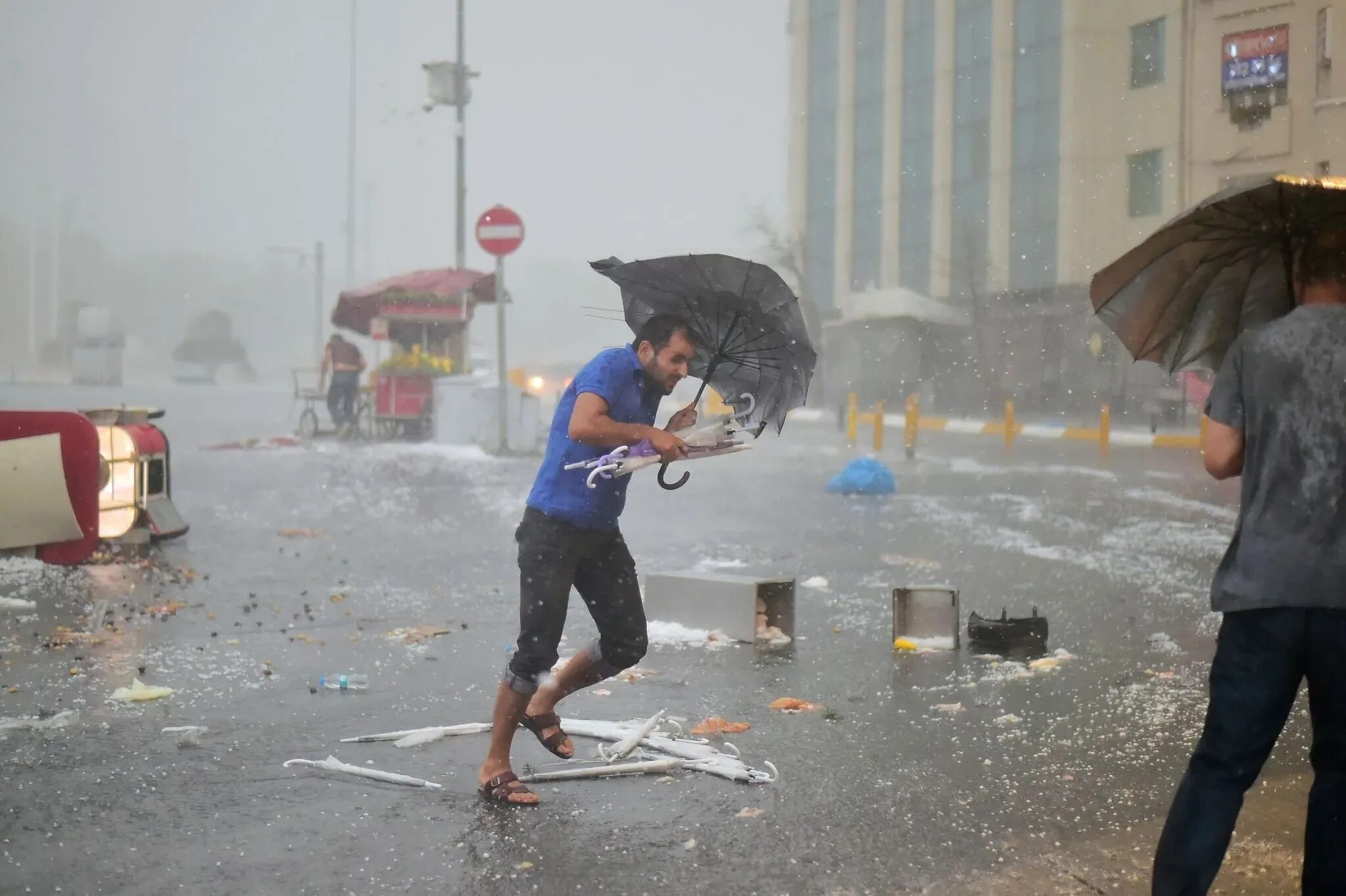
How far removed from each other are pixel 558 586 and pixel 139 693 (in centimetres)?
243

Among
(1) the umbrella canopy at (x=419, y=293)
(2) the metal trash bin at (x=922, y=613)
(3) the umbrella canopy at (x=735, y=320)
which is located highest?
(1) the umbrella canopy at (x=419, y=293)

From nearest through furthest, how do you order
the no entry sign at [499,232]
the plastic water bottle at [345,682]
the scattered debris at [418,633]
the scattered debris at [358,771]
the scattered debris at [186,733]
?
the scattered debris at [358,771] → the scattered debris at [186,733] → the plastic water bottle at [345,682] → the scattered debris at [418,633] → the no entry sign at [499,232]

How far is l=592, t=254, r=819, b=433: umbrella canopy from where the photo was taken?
4688mm

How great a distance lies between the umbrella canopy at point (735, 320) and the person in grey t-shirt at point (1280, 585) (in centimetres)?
174

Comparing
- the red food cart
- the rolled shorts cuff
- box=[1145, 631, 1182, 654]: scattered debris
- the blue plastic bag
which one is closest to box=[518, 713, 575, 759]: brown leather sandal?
the rolled shorts cuff

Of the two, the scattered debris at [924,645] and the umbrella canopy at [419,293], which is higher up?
the umbrella canopy at [419,293]

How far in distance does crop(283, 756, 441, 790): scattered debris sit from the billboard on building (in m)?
32.0

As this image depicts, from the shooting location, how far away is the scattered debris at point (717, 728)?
5.60 meters

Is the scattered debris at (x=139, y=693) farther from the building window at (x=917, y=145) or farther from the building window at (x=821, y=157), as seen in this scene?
the building window at (x=821, y=157)

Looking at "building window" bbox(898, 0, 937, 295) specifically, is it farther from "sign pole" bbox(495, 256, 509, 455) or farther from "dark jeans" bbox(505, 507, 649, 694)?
"dark jeans" bbox(505, 507, 649, 694)

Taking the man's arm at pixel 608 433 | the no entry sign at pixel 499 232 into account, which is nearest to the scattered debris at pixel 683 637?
the man's arm at pixel 608 433

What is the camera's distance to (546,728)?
501 cm

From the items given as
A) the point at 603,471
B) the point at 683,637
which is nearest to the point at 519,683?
the point at 603,471

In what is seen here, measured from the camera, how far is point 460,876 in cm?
393
